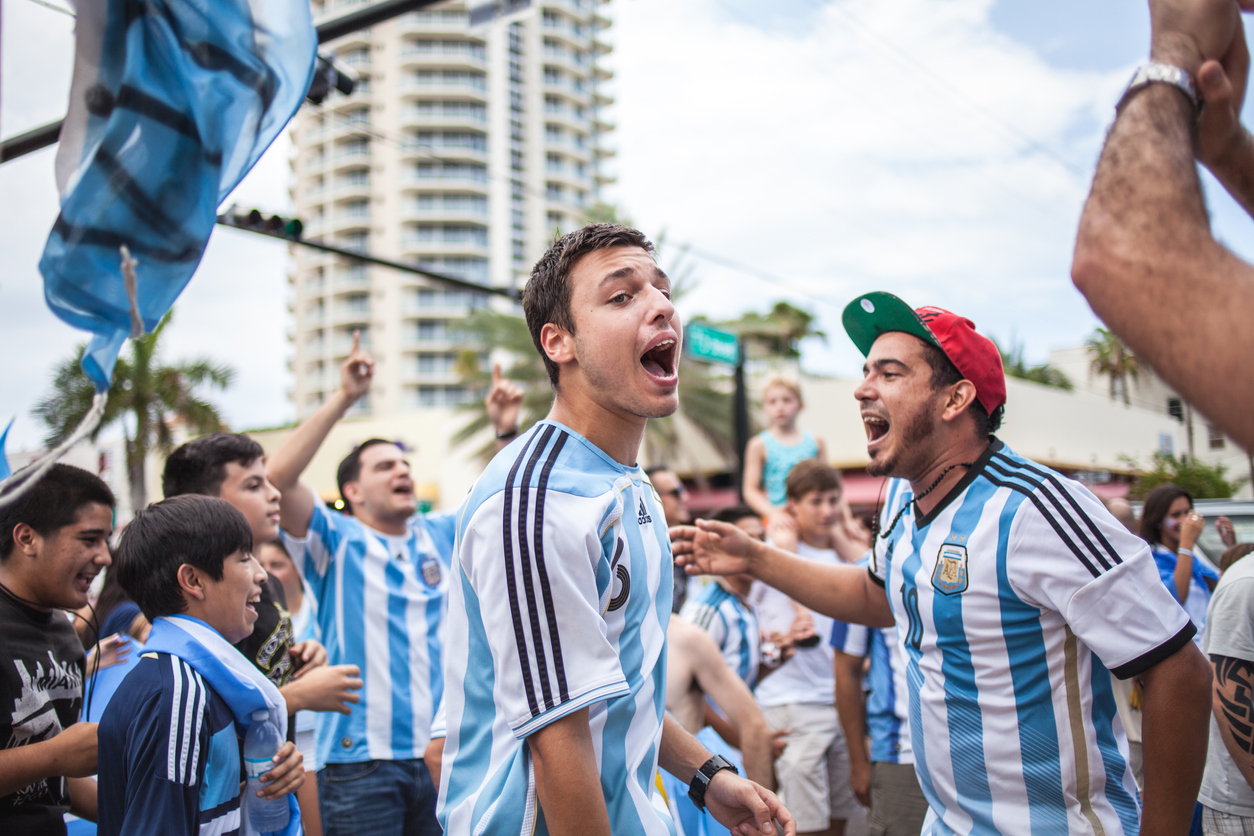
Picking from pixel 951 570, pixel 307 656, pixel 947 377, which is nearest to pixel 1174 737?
pixel 951 570

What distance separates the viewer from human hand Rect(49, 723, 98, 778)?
8.28 ft

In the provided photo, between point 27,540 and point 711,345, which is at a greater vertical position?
point 711,345

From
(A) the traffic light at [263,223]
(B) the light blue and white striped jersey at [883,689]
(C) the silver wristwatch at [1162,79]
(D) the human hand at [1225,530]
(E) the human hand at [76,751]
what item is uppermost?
(A) the traffic light at [263,223]

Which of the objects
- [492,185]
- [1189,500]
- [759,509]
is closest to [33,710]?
[759,509]

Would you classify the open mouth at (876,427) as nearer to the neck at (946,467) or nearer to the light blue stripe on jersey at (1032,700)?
the neck at (946,467)

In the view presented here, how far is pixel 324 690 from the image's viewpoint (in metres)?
3.04

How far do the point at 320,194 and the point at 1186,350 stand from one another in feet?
266

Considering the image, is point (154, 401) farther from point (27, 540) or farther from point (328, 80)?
point (27, 540)

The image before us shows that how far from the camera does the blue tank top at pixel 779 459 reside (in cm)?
766

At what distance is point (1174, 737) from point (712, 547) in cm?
141

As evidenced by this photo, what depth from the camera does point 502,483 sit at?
1.82 meters

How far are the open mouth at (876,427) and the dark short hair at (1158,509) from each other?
4.70 meters

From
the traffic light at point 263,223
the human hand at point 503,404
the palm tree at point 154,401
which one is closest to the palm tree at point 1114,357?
the human hand at point 503,404

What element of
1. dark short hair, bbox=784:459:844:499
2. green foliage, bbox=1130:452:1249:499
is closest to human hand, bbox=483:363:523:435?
dark short hair, bbox=784:459:844:499
